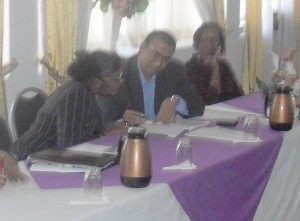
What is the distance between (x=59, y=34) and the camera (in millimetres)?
4125

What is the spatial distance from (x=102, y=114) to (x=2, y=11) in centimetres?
108

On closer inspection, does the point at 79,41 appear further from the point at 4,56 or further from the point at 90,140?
the point at 90,140

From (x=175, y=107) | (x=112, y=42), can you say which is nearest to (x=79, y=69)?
(x=175, y=107)

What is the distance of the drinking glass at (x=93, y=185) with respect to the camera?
1.93 meters

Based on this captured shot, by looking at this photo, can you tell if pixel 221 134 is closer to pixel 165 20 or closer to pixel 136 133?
pixel 136 133

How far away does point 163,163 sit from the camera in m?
2.33

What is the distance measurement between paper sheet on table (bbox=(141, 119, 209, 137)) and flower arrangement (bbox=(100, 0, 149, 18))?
1641 mm

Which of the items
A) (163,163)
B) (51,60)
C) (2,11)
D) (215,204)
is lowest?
(215,204)

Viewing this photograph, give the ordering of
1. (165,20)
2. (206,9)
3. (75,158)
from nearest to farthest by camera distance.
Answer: (75,158), (165,20), (206,9)

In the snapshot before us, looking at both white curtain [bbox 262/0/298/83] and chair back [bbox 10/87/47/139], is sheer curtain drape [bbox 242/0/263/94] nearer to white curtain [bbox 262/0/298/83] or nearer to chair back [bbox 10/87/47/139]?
white curtain [bbox 262/0/298/83]

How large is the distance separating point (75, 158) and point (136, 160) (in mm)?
317

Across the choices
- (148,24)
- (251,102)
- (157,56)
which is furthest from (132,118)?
(148,24)

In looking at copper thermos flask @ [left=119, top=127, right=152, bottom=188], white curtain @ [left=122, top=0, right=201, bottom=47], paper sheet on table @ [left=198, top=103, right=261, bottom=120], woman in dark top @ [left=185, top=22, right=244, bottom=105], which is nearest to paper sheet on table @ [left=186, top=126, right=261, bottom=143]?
paper sheet on table @ [left=198, top=103, right=261, bottom=120]

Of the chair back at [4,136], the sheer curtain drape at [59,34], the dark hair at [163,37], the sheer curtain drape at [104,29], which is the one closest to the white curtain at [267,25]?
the sheer curtain drape at [104,29]
